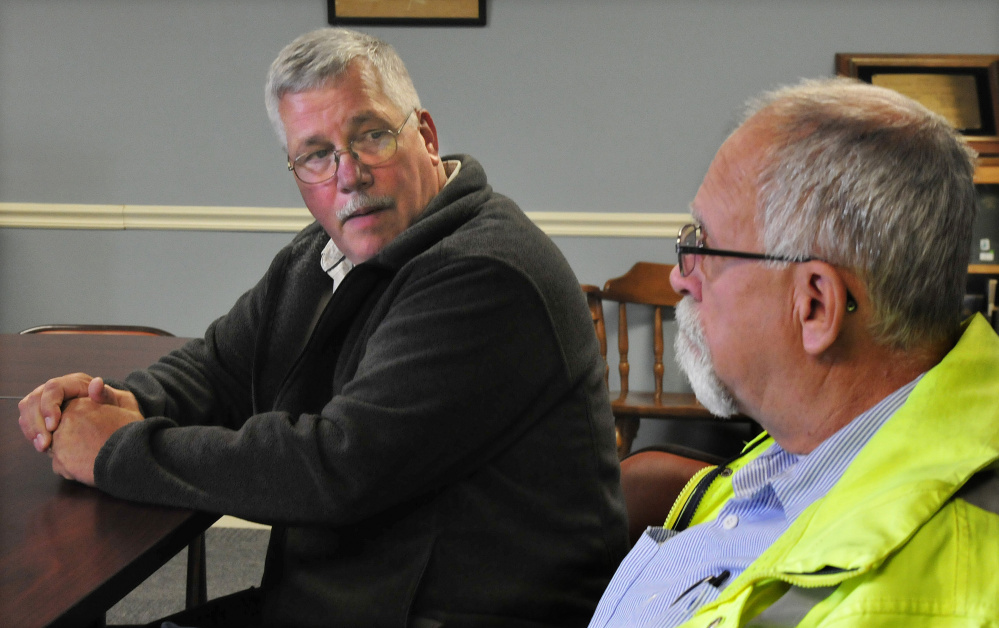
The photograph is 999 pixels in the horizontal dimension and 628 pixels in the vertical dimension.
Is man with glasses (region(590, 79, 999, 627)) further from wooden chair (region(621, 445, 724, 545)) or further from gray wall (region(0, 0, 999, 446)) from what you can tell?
gray wall (region(0, 0, 999, 446))

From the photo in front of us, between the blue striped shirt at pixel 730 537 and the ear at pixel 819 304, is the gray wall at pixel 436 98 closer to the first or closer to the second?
the blue striped shirt at pixel 730 537

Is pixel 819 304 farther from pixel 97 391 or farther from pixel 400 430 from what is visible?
pixel 97 391

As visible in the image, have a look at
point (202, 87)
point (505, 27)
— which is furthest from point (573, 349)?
point (202, 87)

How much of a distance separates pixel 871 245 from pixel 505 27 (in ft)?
8.20

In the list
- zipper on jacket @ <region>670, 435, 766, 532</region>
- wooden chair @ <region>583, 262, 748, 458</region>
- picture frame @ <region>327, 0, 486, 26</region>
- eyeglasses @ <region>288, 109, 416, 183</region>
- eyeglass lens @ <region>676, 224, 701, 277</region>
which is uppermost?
picture frame @ <region>327, 0, 486, 26</region>

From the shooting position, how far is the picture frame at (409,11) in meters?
2.96

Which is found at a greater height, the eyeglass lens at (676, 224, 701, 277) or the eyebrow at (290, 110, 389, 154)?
the eyebrow at (290, 110, 389, 154)

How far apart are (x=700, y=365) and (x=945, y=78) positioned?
2.65 metres

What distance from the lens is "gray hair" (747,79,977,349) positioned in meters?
0.69

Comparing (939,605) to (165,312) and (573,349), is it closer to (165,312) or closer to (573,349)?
(573,349)

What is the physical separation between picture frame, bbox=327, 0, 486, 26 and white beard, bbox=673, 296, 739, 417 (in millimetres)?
2348

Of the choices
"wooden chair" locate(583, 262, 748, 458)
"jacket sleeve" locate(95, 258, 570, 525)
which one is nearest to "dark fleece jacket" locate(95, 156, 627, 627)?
"jacket sleeve" locate(95, 258, 570, 525)

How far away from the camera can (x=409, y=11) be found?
2963 millimetres

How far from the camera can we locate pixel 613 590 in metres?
1.01
